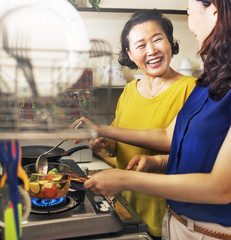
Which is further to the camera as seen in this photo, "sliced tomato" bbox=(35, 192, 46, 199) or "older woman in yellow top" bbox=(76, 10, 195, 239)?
"older woman in yellow top" bbox=(76, 10, 195, 239)

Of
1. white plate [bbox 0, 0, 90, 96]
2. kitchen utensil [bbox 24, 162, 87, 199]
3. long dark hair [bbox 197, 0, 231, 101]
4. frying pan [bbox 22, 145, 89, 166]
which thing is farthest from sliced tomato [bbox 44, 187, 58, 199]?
long dark hair [bbox 197, 0, 231, 101]

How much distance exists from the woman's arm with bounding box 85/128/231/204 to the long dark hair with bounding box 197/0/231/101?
0.20 m

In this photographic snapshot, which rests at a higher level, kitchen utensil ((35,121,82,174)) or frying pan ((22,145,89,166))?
kitchen utensil ((35,121,82,174))

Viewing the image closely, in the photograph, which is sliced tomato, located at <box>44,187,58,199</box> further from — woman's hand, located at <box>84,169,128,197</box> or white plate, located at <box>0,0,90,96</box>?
white plate, located at <box>0,0,90,96</box>

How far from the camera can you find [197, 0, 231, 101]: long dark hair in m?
0.73

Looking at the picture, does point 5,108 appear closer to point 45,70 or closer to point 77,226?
point 45,70

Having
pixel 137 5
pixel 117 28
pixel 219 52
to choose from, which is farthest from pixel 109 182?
pixel 137 5

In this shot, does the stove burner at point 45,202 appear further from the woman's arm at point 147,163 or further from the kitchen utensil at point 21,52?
the kitchen utensil at point 21,52

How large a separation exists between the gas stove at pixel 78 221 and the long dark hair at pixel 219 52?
411 mm

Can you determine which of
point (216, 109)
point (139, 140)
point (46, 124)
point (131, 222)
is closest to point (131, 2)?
point (139, 140)

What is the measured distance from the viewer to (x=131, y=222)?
0.74 m

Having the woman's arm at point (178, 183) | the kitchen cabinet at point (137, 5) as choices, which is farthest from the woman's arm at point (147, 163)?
the kitchen cabinet at point (137, 5)

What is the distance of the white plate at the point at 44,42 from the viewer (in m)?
0.39

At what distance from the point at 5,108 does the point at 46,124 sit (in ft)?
0.19
